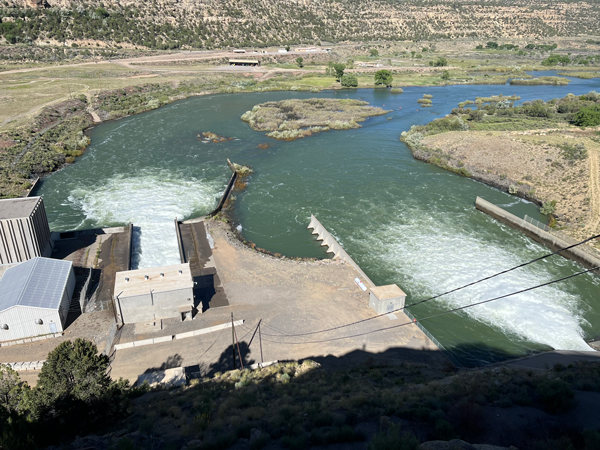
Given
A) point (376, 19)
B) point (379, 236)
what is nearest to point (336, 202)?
point (379, 236)

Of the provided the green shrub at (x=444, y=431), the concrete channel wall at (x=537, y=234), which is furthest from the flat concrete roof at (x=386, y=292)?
the concrete channel wall at (x=537, y=234)

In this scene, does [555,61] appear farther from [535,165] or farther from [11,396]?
Result: [11,396]

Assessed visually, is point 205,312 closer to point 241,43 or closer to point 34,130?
point 34,130

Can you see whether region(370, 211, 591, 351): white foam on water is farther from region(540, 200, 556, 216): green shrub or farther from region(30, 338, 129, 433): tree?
region(30, 338, 129, 433): tree

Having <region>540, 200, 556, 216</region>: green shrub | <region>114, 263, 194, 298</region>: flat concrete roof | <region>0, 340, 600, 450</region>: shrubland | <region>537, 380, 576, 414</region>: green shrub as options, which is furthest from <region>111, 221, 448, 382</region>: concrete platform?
<region>540, 200, 556, 216</region>: green shrub

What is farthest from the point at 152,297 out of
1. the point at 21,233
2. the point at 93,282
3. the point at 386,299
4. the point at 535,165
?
the point at 535,165

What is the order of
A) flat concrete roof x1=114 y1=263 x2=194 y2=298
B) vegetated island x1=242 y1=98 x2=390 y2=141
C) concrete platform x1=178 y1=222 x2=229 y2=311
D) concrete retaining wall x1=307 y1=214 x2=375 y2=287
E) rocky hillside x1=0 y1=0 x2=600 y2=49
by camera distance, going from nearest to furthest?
flat concrete roof x1=114 y1=263 x2=194 y2=298 < concrete platform x1=178 y1=222 x2=229 y2=311 < concrete retaining wall x1=307 y1=214 x2=375 y2=287 < vegetated island x1=242 y1=98 x2=390 y2=141 < rocky hillside x1=0 y1=0 x2=600 y2=49

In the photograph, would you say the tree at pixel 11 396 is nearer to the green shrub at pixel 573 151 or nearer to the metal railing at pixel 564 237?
the metal railing at pixel 564 237
